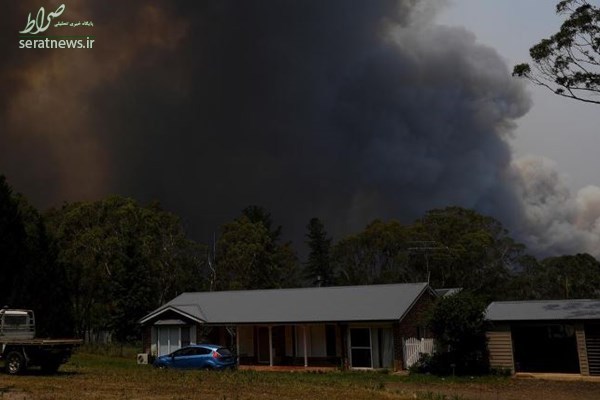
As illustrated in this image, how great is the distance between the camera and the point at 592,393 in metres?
23.3

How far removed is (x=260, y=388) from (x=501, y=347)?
14707 mm

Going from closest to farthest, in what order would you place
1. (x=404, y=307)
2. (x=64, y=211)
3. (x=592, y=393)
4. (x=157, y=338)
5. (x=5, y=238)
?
(x=592, y=393), (x=404, y=307), (x=157, y=338), (x=5, y=238), (x=64, y=211)

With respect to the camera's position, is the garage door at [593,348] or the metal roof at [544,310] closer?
the garage door at [593,348]

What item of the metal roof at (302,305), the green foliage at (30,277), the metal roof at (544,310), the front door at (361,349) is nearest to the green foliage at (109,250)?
the green foliage at (30,277)

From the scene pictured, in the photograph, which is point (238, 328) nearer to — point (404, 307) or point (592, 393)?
point (404, 307)

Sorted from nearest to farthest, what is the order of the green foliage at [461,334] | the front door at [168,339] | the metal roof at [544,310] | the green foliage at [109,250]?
the metal roof at [544,310]
the green foliage at [461,334]
the front door at [168,339]
the green foliage at [109,250]

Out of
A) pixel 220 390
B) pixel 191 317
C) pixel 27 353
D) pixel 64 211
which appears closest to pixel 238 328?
pixel 191 317

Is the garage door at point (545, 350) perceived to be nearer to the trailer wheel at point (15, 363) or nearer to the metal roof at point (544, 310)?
the metal roof at point (544, 310)

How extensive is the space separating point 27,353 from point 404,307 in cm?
1948

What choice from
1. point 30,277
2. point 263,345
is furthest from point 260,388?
point 30,277

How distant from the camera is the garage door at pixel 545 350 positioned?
3197cm

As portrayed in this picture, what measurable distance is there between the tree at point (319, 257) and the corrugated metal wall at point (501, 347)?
64573 millimetres

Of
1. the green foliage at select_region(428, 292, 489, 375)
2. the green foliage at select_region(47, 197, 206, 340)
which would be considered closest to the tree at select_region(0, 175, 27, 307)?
the green foliage at select_region(47, 197, 206, 340)

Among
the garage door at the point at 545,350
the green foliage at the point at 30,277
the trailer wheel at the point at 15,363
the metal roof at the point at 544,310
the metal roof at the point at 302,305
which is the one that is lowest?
the garage door at the point at 545,350
